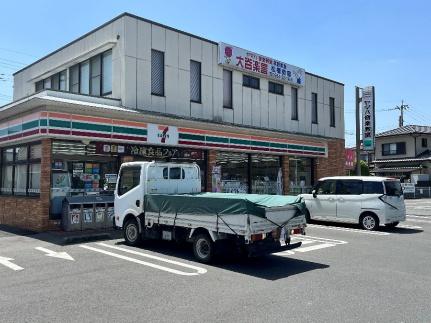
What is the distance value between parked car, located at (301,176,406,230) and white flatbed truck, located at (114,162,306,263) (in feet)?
19.9

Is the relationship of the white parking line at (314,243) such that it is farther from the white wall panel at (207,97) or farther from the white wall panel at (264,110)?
the white wall panel at (264,110)

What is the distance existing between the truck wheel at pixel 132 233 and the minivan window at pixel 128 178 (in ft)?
2.87

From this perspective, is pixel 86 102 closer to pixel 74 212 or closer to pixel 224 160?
pixel 74 212

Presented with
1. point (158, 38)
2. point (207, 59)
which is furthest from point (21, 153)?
point (207, 59)

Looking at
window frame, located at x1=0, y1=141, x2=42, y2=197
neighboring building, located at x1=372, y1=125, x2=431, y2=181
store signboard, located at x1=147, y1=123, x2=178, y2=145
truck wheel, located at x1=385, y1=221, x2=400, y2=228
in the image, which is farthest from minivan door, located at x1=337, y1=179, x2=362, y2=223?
neighboring building, located at x1=372, y1=125, x2=431, y2=181

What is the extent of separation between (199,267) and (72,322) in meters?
3.61

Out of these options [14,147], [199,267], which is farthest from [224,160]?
[199,267]

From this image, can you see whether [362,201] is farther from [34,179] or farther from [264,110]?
[34,179]

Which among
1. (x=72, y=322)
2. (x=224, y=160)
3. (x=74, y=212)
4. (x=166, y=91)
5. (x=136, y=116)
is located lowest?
(x=72, y=322)

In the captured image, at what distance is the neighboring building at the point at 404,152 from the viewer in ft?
154

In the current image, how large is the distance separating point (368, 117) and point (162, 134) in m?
13.6

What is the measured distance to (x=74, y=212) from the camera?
13.9 m

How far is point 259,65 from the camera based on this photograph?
2208 centimetres

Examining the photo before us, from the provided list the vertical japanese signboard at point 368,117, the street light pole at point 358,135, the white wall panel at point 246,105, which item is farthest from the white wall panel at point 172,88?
the vertical japanese signboard at point 368,117
